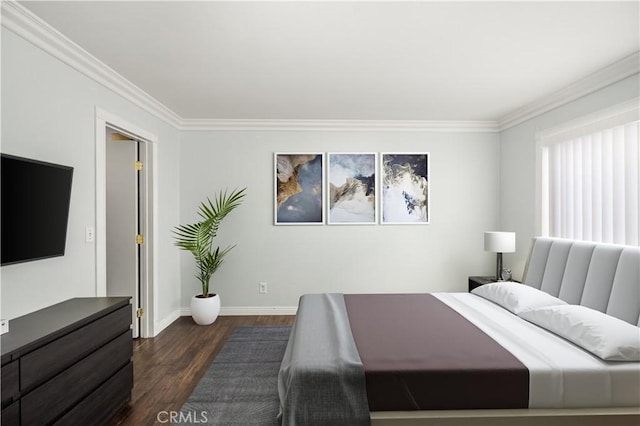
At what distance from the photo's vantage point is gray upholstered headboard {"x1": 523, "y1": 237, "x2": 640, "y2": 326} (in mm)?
2443

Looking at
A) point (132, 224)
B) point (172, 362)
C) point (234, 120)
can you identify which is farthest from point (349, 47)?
point (172, 362)

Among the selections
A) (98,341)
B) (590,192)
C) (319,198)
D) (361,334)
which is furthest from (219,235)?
(590,192)

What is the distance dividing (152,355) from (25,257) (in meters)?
1.77

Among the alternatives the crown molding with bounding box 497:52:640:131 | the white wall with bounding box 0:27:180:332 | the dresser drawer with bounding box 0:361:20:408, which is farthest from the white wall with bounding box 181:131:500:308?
the dresser drawer with bounding box 0:361:20:408

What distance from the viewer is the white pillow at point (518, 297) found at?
2.74 m

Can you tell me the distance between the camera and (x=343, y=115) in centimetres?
449

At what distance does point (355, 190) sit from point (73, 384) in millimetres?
3645

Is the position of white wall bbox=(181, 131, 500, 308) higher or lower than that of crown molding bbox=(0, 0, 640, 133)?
lower

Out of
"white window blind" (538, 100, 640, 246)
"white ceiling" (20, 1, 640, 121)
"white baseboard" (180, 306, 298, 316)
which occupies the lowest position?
"white baseboard" (180, 306, 298, 316)

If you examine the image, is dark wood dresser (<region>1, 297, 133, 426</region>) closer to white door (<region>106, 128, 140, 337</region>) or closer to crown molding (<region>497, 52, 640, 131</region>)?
white door (<region>106, 128, 140, 337</region>)

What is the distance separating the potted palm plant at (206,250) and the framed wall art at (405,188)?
1.98m

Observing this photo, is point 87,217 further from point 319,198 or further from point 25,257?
point 319,198

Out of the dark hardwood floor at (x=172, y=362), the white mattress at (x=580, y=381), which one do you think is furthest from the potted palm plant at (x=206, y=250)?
the white mattress at (x=580, y=381)

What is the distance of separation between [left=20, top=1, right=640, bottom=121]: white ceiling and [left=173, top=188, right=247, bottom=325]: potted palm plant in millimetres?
1339
